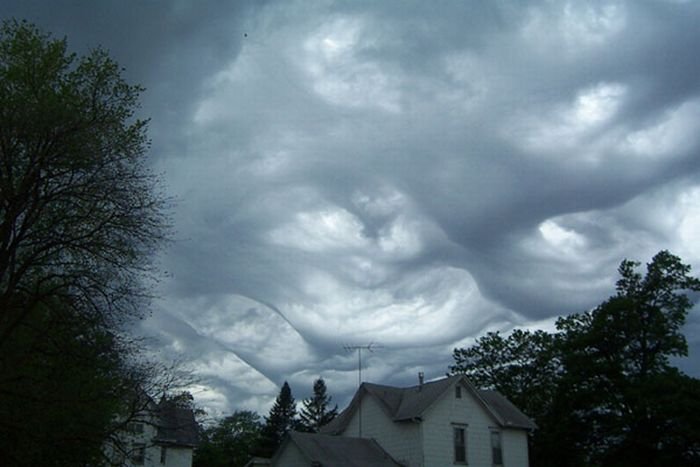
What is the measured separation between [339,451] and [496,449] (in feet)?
33.4

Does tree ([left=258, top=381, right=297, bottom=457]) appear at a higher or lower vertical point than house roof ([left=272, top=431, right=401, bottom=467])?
higher

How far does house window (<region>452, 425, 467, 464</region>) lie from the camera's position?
134 ft

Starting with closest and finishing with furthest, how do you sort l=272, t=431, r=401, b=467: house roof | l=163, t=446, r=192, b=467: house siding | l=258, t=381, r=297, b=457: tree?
l=272, t=431, r=401, b=467: house roof
l=163, t=446, r=192, b=467: house siding
l=258, t=381, r=297, b=457: tree

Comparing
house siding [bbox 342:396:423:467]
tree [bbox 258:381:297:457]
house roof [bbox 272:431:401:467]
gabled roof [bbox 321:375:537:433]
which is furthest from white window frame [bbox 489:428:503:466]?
tree [bbox 258:381:297:457]

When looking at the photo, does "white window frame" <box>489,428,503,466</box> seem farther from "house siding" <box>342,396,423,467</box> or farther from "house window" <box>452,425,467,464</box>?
"house siding" <box>342,396,423,467</box>

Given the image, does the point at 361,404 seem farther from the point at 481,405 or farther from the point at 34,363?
the point at 34,363

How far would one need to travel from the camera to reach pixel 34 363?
60.5 ft

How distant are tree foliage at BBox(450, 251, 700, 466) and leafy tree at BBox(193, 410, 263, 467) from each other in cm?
3676

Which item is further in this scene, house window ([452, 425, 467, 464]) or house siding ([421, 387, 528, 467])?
house window ([452, 425, 467, 464])

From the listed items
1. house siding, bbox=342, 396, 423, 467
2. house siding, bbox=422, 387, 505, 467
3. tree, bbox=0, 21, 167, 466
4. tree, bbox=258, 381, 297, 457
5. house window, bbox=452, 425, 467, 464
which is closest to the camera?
tree, bbox=0, 21, 167, 466

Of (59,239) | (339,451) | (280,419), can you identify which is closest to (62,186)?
(59,239)

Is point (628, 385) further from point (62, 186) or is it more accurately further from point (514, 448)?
point (62, 186)

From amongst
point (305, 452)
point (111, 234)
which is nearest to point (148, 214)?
point (111, 234)

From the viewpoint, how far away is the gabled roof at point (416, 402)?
40625mm
